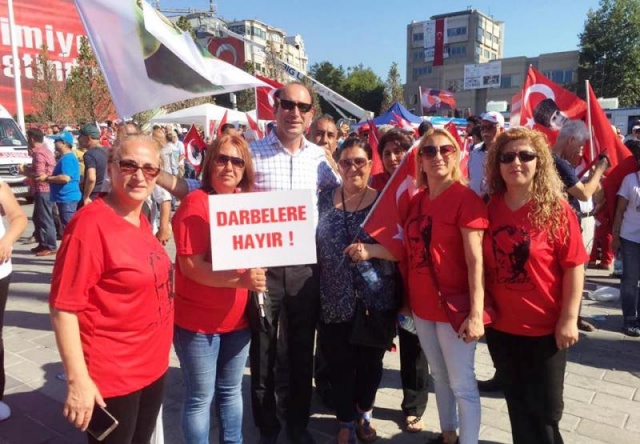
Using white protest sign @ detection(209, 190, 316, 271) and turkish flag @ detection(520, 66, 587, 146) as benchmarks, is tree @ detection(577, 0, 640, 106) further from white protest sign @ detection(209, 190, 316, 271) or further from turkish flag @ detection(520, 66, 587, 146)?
white protest sign @ detection(209, 190, 316, 271)

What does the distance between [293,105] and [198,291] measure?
53.3 inches

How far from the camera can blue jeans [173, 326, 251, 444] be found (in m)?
2.40

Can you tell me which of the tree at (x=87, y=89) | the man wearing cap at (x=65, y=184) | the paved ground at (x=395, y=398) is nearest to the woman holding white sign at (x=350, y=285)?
the paved ground at (x=395, y=398)

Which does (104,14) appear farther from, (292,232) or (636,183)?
(636,183)

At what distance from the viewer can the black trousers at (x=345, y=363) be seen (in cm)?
300

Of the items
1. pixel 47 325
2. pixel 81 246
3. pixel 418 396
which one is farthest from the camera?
pixel 47 325

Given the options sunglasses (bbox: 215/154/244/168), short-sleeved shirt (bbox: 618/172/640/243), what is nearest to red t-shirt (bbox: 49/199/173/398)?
sunglasses (bbox: 215/154/244/168)

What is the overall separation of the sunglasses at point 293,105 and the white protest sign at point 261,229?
0.88m

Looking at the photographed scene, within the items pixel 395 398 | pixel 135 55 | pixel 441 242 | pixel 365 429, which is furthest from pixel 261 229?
pixel 395 398

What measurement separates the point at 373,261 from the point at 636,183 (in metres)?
3.45

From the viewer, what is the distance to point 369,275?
2.85 m

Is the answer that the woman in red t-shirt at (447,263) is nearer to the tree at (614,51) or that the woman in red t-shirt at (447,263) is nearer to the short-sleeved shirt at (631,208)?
the short-sleeved shirt at (631,208)

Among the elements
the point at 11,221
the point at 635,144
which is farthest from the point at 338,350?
the point at 635,144

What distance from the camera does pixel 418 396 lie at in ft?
10.8
